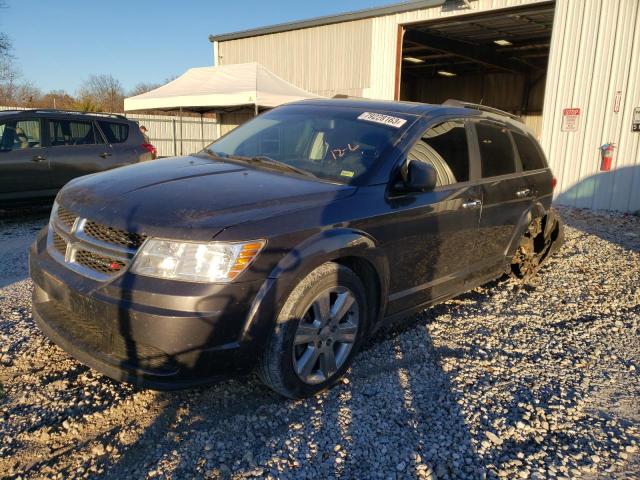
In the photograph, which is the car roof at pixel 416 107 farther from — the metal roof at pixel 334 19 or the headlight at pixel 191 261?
the metal roof at pixel 334 19

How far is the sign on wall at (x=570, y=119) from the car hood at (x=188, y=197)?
30.5 ft

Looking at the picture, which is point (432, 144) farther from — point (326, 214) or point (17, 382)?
point (17, 382)

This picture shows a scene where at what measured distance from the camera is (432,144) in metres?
3.63

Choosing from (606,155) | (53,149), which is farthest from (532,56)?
(53,149)

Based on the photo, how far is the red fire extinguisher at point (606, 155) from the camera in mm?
9977

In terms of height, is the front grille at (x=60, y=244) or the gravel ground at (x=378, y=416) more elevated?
the front grille at (x=60, y=244)

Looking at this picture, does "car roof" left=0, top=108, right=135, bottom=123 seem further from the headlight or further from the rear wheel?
the rear wheel

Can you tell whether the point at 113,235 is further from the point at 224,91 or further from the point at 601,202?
the point at 224,91

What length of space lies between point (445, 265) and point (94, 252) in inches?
93.9

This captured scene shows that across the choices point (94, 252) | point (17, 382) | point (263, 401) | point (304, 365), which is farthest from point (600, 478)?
point (17, 382)

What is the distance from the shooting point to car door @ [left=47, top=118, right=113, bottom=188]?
7844mm

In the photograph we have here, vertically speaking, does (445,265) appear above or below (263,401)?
above

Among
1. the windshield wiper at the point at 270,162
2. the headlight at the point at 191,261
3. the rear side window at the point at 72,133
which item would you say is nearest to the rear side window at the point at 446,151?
the windshield wiper at the point at 270,162

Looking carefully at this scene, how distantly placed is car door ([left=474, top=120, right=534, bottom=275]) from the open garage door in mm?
6529
